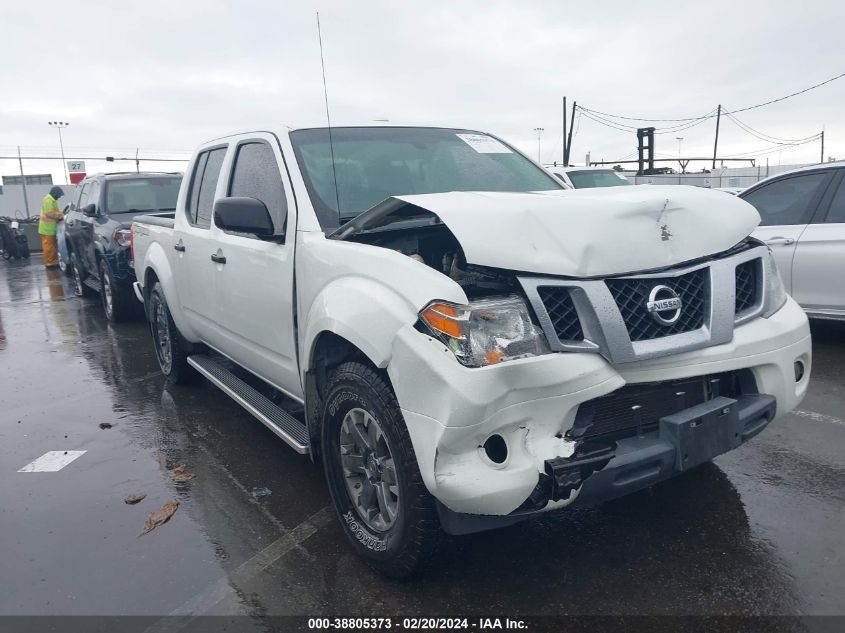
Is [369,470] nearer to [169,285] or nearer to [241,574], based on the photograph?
[241,574]

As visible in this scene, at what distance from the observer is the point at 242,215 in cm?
343

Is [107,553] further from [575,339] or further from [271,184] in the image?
[575,339]

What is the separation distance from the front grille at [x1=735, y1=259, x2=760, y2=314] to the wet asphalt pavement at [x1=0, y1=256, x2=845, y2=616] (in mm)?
1025

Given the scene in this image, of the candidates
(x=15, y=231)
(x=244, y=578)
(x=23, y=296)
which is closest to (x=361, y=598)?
(x=244, y=578)

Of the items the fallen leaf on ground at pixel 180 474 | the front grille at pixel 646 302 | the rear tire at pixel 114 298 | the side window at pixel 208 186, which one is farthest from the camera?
the rear tire at pixel 114 298

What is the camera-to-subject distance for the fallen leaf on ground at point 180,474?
4113mm

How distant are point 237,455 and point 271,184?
1.72 metres

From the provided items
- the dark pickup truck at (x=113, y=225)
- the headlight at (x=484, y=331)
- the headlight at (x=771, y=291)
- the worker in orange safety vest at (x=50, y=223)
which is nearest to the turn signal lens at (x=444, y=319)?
the headlight at (x=484, y=331)

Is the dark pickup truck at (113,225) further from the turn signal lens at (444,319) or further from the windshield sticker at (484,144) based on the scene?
the turn signal lens at (444,319)

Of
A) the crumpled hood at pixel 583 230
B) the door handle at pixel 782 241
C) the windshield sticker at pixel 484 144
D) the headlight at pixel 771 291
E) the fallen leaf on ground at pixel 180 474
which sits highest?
the windshield sticker at pixel 484 144

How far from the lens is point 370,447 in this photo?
9.45ft

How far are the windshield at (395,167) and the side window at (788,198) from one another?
3.36 metres

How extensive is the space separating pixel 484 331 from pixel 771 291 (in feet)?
4.72

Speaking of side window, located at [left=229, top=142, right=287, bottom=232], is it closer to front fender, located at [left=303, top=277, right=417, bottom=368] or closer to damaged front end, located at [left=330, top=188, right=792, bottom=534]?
front fender, located at [left=303, top=277, right=417, bottom=368]
